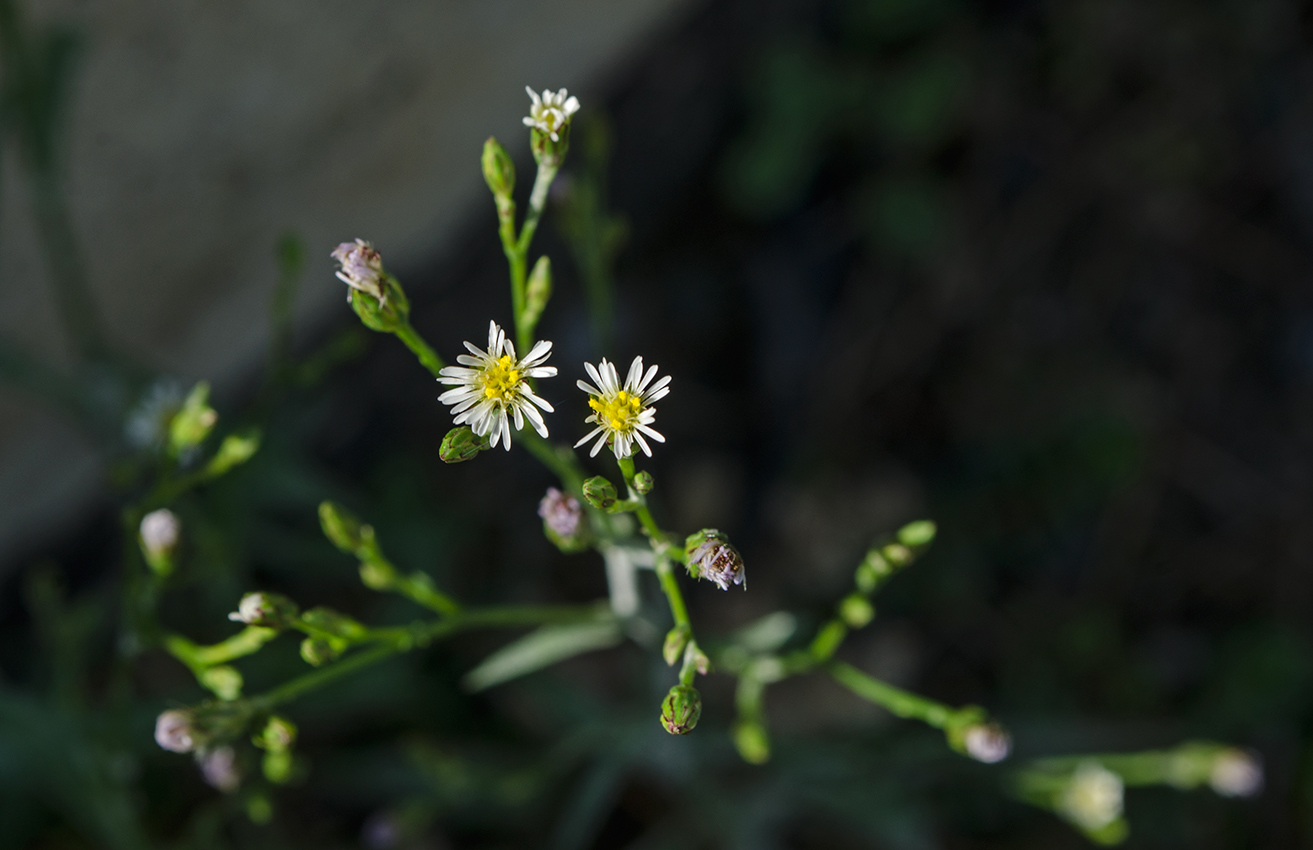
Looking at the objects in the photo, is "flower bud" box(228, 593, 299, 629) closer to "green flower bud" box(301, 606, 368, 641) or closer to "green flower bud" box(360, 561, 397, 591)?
"green flower bud" box(301, 606, 368, 641)

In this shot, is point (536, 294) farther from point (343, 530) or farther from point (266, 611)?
point (266, 611)

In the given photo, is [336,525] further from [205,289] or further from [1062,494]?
[1062,494]

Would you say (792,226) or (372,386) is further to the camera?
(792,226)

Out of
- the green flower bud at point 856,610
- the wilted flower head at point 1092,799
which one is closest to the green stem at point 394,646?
the green flower bud at point 856,610

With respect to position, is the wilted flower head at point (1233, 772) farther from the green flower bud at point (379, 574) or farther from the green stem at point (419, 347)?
the green stem at point (419, 347)

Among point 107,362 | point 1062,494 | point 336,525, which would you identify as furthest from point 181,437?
point 1062,494

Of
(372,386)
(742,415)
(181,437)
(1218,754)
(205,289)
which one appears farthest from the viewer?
(742,415)
